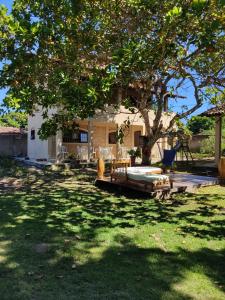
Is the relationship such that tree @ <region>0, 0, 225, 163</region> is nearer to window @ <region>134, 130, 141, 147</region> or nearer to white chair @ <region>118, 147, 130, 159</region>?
white chair @ <region>118, 147, 130, 159</region>

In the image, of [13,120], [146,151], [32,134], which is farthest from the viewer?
[13,120]

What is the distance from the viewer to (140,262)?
5.43m

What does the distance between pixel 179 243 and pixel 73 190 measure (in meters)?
6.56

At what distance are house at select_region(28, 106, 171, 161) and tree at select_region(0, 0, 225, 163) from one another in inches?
382

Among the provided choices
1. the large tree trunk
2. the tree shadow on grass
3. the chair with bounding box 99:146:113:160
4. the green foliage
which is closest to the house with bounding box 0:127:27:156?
the chair with bounding box 99:146:113:160

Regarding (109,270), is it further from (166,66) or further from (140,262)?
(166,66)

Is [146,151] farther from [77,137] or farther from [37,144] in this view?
[37,144]

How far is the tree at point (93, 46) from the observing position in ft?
28.5

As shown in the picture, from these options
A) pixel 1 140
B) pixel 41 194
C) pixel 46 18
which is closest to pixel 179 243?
pixel 41 194

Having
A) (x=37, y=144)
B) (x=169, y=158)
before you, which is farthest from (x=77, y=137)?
(x=169, y=158)

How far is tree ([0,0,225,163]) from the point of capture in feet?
28.5

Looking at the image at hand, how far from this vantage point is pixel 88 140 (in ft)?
77.6

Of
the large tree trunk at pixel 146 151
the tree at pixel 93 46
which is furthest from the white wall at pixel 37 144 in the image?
the tree at pixel 93 46

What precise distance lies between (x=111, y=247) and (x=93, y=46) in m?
7.27
